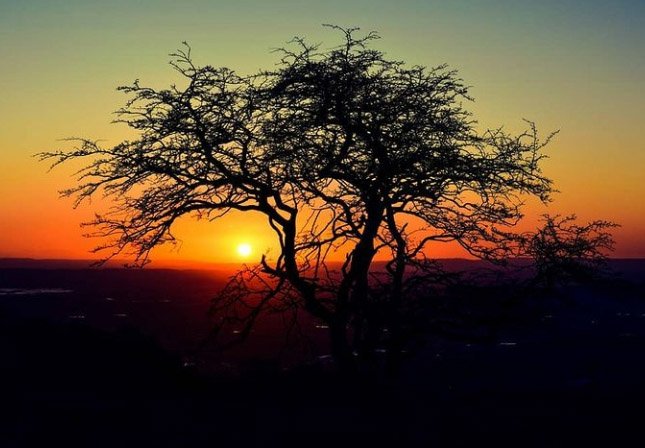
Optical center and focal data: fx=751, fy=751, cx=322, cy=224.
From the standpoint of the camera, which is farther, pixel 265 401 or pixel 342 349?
pixel 342 349

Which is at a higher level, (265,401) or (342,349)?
(342,349)

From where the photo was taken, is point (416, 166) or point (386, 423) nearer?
point (386, 423)

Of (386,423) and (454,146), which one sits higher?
(454,146)

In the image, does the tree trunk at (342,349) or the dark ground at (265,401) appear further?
the tree trunk at (342,349)

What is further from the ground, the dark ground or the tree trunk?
the tree trunk

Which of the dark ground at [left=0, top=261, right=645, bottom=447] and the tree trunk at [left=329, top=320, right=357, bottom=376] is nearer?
the dark ground at [left=0, top=261, right=645, bottom=447]

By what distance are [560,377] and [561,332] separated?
1737 centimetres

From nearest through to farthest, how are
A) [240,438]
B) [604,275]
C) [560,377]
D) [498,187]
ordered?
1. [240,438]
2. [498,187]
3. [604,275]
4. [560,377]

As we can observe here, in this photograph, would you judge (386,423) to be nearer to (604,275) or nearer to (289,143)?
(289,143)

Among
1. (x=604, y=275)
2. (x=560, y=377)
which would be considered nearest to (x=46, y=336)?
(x=604, y=275)

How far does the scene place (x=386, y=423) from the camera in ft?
44.5

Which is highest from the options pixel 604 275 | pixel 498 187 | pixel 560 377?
pixel 498 187

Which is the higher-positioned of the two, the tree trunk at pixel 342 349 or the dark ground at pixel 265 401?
the tree trunk at pixel 342 349

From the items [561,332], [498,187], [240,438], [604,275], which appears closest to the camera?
[240,438]
